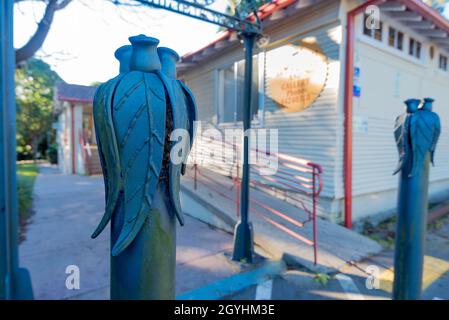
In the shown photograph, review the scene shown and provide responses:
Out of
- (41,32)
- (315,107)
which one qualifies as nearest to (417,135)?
(41,32)

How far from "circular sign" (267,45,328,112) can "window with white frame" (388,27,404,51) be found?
63.6 inches

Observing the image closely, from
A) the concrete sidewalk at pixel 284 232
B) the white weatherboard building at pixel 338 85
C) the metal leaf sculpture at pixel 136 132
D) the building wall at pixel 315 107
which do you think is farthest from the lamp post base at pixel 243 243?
the metal leaf sculpture at pixel 136 132

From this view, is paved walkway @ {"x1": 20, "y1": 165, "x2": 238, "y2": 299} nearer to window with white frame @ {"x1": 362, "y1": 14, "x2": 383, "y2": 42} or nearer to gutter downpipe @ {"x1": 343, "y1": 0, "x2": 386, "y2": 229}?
gutter downpipe @ {"x1": 343, "y1": 0, "x2": 386, "y2": 229}

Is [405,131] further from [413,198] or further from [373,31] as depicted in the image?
[373,31]

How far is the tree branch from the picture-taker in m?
1.85

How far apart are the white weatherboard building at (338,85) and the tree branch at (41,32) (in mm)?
2086

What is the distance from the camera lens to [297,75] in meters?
4.62

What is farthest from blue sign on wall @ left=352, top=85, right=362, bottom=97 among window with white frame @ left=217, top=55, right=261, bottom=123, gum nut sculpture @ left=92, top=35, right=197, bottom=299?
gum nut sculpture @ left=92, top=35, right=197, bottom=299

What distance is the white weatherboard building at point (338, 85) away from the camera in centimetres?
430

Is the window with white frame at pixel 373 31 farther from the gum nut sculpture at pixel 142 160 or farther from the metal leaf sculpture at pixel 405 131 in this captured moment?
the gum nut sculpture at pixel 142 160

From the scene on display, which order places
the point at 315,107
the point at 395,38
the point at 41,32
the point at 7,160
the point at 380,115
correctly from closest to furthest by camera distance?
the point at 7,160, the point at 41,32, the point at 315,107, the point at 380,115, the point at 395,38

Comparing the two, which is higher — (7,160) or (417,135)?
(417,135)

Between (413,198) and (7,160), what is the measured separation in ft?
6.61

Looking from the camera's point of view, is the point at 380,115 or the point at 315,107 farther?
the point at 380,115
